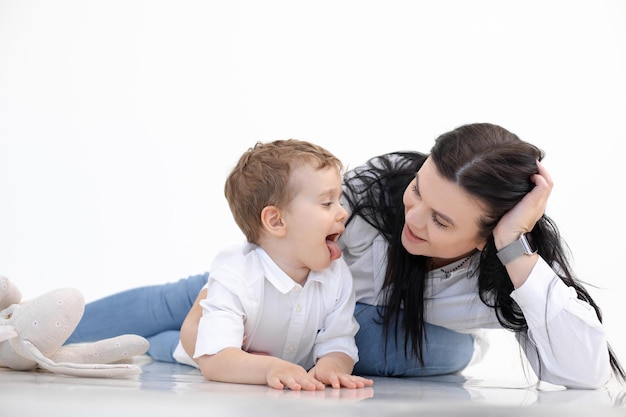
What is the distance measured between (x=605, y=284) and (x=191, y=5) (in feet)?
8.25

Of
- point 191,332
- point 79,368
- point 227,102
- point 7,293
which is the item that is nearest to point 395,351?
point 191,332

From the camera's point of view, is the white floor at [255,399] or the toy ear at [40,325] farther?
the toy ear at [40,325]

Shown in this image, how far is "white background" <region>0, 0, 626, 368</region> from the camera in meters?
4.00

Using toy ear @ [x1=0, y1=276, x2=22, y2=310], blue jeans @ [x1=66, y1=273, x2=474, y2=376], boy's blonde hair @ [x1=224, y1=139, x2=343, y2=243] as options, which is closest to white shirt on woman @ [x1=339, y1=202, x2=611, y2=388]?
blue jeans @ [x1=66, y1=273, x2=474, y2=376]

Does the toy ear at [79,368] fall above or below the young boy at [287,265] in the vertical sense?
below

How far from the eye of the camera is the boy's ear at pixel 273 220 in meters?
1.86

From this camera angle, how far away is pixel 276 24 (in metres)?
4.31

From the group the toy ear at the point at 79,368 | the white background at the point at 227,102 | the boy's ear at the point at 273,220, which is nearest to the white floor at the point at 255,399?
the toy ear at the point at 79,368

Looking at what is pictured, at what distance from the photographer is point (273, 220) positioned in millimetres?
1875

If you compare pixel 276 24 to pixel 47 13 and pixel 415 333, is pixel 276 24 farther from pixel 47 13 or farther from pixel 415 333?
pixel 415 333

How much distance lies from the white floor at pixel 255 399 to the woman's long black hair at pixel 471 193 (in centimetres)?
26

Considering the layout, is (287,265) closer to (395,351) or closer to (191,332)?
(191,332)

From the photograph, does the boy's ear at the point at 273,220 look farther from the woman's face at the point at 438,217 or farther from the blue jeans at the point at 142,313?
the blue jeans at the point at 142,313

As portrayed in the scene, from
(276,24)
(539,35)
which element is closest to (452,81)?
(539,35)
